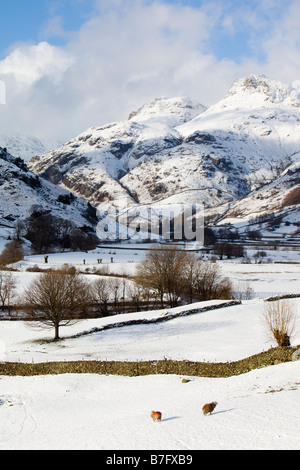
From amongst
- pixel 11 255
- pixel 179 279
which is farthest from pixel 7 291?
pixel 11 255

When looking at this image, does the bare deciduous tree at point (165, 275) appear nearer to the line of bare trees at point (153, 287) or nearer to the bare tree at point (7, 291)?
the line of bare trees at point (153, 287)

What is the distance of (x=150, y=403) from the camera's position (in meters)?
12.8

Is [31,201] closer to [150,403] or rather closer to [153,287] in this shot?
[153,287]

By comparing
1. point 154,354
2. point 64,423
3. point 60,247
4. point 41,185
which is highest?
point 41,185

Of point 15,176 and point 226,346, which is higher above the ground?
point 15,176

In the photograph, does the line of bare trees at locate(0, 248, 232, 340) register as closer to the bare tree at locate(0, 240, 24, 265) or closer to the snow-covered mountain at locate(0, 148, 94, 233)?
the bare tree at locate(0, 240, 24, 265)

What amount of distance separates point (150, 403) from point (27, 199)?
6239 inches

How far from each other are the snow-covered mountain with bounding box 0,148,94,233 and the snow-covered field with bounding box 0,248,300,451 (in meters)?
123

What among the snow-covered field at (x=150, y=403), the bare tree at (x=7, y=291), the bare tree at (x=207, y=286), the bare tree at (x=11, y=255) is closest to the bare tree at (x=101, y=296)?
the bare tree at (x=7, y=291)
